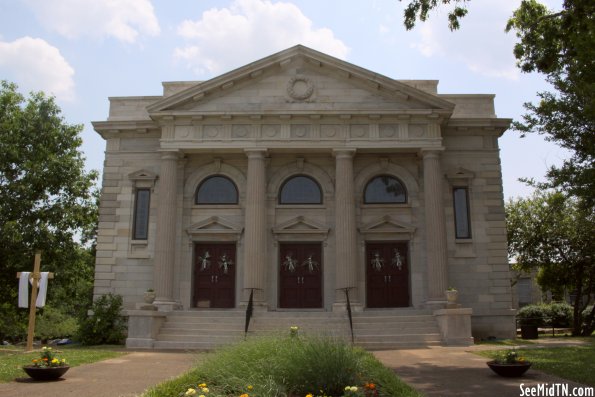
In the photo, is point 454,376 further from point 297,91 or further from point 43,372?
point 297,91

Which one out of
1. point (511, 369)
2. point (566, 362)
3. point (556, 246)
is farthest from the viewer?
point (556, 246)

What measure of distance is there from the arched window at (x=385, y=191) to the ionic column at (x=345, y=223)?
1595mm

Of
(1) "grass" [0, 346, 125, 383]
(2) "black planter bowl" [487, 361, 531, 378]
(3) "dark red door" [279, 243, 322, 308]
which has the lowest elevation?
(1) "grass" [0, 346, 125, 383]

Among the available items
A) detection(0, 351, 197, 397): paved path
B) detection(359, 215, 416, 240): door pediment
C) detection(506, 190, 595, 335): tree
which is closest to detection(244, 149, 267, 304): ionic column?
detection(359, 215, 416, 240): door pediment

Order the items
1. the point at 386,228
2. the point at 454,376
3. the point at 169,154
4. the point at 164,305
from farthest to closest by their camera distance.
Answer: the point at 386,228 → the point at 169,154 → the point at 164,305 → the point at 454,376

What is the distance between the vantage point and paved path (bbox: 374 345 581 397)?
9.06 m

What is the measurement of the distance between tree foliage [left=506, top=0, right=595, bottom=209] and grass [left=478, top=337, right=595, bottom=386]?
3805 millimetres

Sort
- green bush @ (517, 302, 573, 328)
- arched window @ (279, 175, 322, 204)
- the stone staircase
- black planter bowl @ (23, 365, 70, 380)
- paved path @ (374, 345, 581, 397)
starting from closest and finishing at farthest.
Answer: paved path @ (374, 345, 581, 397) → black planter bowl @ (23, 365, 70, 380) → the stone staircase → arched window @ (279, 175, 322, 204) → green bush @ (517, 302, 573, 328)

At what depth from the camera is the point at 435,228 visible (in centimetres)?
2208

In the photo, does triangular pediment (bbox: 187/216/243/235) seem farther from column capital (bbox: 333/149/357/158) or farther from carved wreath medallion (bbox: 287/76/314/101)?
carved wreath medallion (bbox: 287/76/314/101)

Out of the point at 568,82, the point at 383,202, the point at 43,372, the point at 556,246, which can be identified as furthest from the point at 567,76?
the point at 556,246

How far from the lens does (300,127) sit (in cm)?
2325

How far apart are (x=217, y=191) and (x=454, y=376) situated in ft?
50.6

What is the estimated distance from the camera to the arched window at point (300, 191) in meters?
24.1
